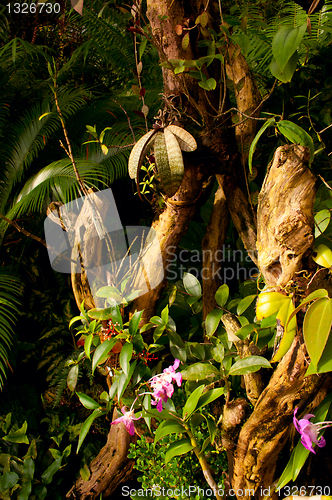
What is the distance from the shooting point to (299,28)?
626mm

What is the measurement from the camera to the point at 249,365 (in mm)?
886

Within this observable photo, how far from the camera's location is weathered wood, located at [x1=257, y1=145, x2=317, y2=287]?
738 mm

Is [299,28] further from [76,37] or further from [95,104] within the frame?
[76,37]

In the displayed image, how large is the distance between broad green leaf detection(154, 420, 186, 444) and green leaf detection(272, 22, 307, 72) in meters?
0.95

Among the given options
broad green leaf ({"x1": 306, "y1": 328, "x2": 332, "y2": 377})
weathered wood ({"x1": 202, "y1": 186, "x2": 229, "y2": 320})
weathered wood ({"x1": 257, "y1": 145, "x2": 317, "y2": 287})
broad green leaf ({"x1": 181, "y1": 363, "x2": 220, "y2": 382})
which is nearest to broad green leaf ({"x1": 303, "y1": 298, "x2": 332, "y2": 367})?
broad green leaf ({"x1": 306, "y1": 328, "x2": 332, "y2": 377})

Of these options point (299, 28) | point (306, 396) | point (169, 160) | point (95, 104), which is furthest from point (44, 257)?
point (299, 28)

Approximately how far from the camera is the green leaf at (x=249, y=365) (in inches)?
34.2

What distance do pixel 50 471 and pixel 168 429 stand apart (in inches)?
33.3

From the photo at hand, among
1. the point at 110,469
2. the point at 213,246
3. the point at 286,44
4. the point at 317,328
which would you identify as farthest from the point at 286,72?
the point at 110,469

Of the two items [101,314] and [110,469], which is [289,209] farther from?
[110,469]

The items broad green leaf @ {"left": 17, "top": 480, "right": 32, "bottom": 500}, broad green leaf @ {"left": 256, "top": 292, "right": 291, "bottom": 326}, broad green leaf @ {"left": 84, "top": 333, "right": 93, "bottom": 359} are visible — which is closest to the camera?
broad green leaf @ {"left": 256, "top": 292, "right": 291, "bottom": 326}

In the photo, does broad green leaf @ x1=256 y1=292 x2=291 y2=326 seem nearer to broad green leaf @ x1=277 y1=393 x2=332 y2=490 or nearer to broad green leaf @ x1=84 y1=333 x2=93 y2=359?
broad green leaf @ x1=277 y1=393 x2=332 y2=490

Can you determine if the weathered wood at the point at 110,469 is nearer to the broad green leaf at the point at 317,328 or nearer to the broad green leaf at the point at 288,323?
the broad green leaf at the point at 288,323

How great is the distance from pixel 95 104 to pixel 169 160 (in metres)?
1.35
